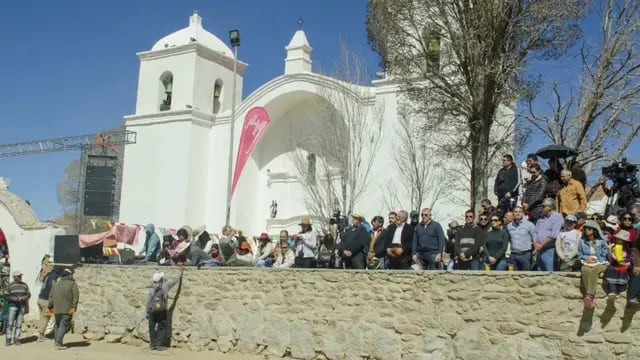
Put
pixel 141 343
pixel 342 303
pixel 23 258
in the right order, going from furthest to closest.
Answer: pixel 23 258 < pixel 141 343 < pixel 342 303

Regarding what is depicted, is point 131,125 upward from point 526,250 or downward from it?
upward

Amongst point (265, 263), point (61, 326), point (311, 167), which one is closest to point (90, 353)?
point (61, 326)

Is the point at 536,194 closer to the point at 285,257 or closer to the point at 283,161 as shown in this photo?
the point at 285,257

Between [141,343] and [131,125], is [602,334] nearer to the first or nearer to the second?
[141,343]

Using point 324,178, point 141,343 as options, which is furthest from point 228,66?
point 141,343

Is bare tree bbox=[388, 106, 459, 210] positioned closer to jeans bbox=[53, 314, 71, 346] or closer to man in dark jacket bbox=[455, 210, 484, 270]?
man in dark jacket bbox=[455, 210, 484, 270]

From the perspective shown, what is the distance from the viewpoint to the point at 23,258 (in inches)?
727

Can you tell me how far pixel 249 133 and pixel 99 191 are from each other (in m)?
6.07

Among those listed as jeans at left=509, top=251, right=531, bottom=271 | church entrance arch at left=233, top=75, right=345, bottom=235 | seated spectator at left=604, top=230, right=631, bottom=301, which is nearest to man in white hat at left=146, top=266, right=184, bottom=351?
jeans at left=509, top=251, right=531, bottom=271

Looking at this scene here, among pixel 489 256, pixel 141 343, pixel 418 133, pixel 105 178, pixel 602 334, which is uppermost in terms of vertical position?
pixel 418 133

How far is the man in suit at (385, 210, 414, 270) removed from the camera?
37.7 ft

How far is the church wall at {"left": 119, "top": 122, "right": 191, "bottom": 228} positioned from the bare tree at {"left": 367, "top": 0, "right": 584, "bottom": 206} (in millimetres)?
12861

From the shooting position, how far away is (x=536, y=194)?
1035 cm

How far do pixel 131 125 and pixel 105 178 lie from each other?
6.72m
